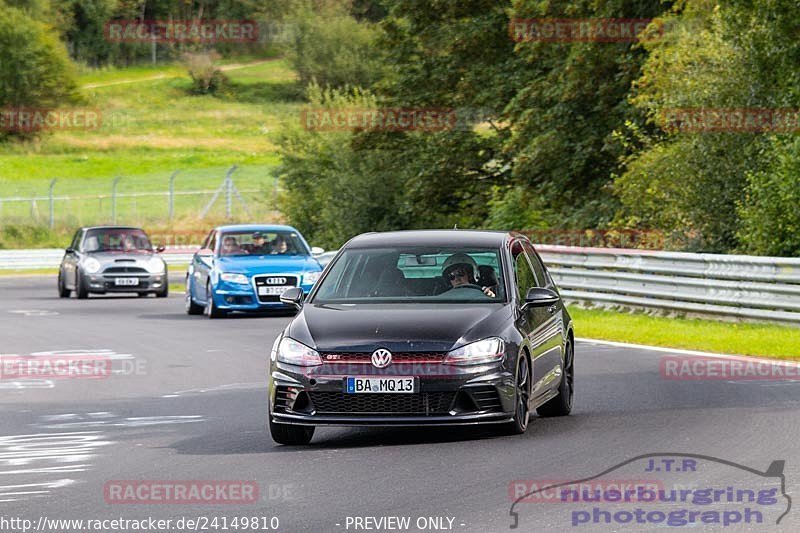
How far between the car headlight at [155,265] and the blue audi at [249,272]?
19.9ft

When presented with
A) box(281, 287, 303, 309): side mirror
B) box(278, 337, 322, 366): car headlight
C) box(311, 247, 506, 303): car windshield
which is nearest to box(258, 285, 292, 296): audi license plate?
box(281, 287, 303, 309): side mirror

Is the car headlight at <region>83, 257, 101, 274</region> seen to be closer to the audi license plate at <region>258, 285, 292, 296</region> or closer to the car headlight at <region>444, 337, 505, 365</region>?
the audi license plate at <region>258, 285, 292, 296</region>

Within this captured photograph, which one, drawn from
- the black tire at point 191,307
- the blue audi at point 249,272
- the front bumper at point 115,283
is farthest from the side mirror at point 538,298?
the front bumper at point 115,283

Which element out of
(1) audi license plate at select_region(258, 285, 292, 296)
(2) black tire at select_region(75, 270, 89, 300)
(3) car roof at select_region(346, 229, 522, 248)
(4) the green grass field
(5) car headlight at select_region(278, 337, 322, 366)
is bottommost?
(4) the green grass field

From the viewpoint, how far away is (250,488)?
30.6ft

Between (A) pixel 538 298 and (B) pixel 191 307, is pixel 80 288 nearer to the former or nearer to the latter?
(B) pixel 191 307

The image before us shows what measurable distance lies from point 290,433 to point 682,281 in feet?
44.4

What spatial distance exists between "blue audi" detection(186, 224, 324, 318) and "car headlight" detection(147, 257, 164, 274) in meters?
6.08

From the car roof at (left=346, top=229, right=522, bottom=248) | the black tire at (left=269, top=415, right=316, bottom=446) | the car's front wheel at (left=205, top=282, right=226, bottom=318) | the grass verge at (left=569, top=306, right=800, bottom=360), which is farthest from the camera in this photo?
the car's front wheel at (left=205, top=282, right=226, bottom=318)

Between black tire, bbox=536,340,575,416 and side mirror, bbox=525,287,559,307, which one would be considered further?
black tire, bbox=536,340,575,416

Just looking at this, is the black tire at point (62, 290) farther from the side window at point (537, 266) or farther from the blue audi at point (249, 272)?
the side window at point (537, 266)

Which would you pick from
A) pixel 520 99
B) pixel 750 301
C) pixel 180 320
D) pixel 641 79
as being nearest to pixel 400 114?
pixel 520 99

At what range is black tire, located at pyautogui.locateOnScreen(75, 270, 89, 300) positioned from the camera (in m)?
33.9

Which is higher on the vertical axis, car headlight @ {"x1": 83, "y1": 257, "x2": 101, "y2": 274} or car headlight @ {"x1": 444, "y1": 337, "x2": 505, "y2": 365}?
car headlight @ {"x1": 444, "y1": 337, "x2": 505, "y2": 365}
